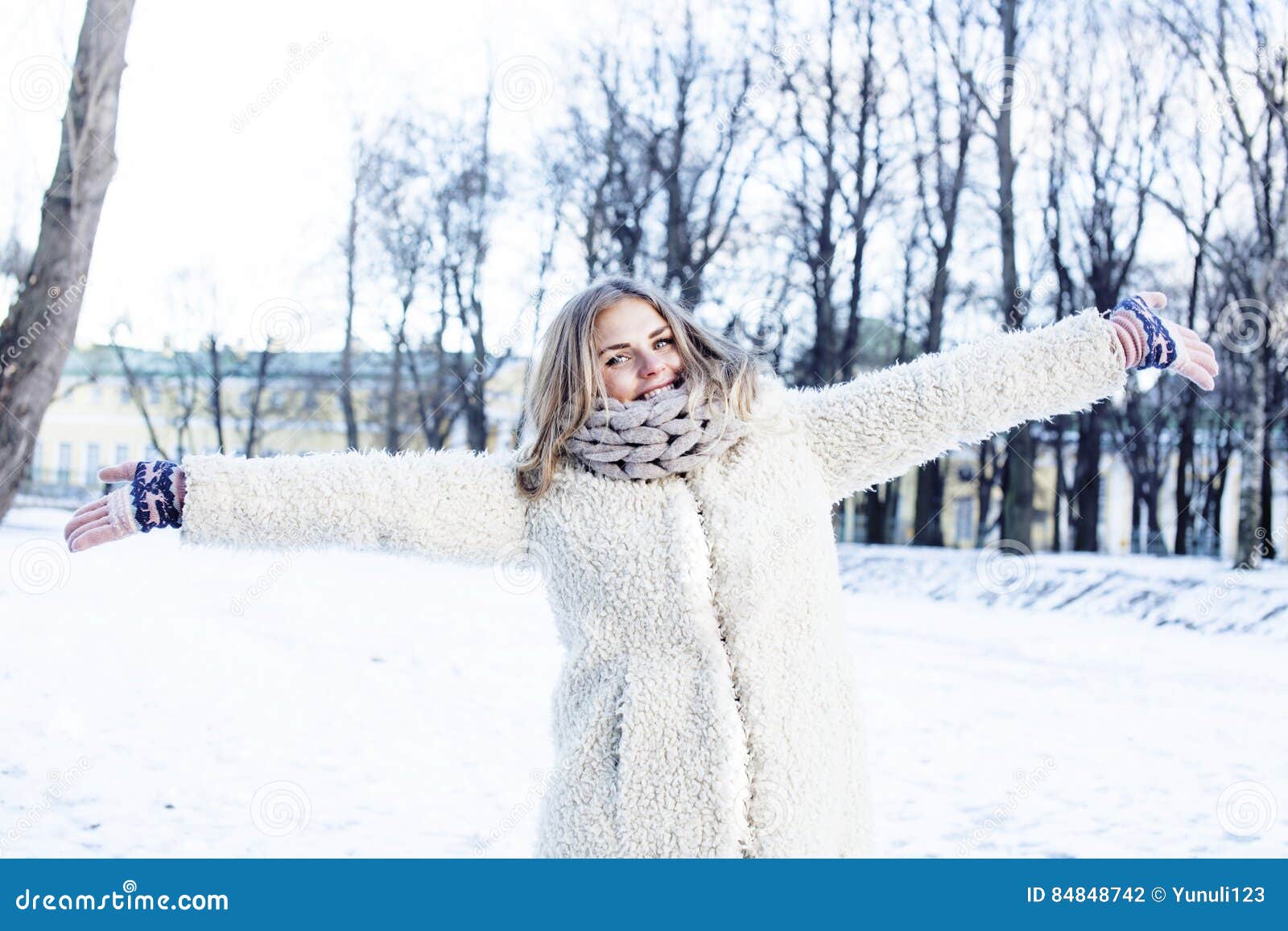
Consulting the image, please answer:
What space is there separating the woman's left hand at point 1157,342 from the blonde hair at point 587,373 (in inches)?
25.7

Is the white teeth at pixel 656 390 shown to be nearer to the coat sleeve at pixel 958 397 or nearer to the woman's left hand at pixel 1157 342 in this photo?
the coat sleeve at pixel 958 397

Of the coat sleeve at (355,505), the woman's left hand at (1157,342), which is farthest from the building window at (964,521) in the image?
the coat sleeve at (355,505)

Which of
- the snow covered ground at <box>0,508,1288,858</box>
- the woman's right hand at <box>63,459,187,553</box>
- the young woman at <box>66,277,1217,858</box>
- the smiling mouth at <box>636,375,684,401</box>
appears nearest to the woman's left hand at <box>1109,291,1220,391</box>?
the young woman at <box>66,277,1217,858</box>

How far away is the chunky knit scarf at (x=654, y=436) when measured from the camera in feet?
6.38

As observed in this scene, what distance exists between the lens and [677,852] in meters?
1.93

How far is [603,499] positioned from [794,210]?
2068 centimetres

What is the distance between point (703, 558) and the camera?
195 cm

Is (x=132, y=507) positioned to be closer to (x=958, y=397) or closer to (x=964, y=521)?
(x=958, y=397)

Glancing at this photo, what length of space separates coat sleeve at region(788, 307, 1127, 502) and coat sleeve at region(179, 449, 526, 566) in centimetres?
57

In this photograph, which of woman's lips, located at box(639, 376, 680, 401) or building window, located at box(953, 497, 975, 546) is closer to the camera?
woman's lips, located at box(639, 376, 680, 401)

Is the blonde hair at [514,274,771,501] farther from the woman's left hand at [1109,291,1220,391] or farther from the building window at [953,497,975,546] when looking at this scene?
the building window at [953,497,975,546]

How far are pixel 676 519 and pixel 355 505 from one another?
1.78ft

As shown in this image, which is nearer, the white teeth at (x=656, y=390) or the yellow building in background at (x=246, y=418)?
the white teeth at (x=656, y=390)

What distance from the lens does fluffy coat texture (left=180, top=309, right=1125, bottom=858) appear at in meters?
1.94
